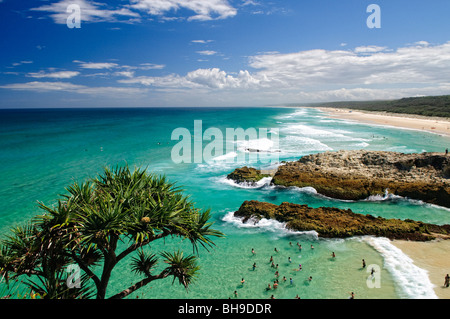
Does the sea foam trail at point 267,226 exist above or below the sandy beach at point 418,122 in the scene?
below

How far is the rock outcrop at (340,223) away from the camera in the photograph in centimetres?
2117

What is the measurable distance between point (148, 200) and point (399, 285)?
15821mm

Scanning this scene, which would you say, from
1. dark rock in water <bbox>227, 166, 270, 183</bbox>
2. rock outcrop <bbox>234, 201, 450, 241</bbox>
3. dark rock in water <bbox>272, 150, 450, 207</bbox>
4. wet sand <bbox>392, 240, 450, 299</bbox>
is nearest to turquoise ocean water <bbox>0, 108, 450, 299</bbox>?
wet sand <bbox>392, 240, 450, 299</bbox>

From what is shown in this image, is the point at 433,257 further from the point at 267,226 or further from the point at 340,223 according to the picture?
the point at 267,226

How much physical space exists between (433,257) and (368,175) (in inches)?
633

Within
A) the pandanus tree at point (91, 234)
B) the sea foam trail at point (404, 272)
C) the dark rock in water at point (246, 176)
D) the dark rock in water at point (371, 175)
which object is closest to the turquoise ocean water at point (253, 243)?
the sea foam trail at point (404, 272)

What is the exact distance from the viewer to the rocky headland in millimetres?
28500

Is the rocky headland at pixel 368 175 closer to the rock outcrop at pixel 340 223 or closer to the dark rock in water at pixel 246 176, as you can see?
the dark rock in water at pixel 246 176

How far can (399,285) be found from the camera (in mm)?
15852

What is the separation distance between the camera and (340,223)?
22594mm

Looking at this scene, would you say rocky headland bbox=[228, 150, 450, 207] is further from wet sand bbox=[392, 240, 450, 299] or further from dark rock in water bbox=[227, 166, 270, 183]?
wet sand bbox=[392, 240, 450, 299]

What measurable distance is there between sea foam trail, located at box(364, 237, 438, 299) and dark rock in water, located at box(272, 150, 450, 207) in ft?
32.3

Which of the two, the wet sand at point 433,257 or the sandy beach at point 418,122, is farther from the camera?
the sandy beach at point 418,122
